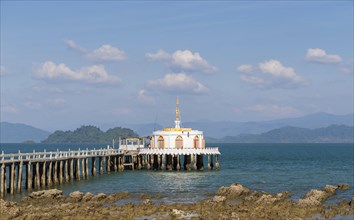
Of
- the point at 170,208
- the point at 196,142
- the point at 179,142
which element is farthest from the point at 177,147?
the point at 170,208

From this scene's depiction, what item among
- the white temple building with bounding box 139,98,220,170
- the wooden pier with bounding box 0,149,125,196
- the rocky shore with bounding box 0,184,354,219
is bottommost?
the rocky shore with bounding box 0,184,354,219

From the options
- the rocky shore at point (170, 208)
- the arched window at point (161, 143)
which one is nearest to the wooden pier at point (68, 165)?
the arched window at point (161, 143)

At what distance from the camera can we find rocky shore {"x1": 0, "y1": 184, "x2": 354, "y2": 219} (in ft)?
127

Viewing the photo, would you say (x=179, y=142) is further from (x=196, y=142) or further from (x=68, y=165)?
(x=68, y=165)

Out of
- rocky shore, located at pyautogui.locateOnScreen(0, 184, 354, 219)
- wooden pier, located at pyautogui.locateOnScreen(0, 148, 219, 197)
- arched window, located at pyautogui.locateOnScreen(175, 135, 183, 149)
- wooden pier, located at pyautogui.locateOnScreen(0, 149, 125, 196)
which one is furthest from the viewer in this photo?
arched window, located at pyautogui.locateOnScreen(175, 135, 183, 149)

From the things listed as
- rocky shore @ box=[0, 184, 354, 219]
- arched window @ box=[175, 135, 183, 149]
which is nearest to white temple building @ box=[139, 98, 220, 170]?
arched window @ box=[175, 135, 183, 149]

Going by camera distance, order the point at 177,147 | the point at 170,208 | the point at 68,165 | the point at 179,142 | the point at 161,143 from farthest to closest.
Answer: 1. the point at 161,143
2. the point at 179,142
3. the point at 177,147
4. the point at 68,165
5. the point at 170,208

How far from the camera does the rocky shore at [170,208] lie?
38.8 meters

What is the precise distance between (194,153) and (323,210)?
39.6 m

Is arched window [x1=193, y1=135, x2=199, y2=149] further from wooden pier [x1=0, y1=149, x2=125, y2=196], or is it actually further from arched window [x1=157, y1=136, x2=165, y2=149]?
wooden pier [x1=0, y1=149, x2=125, y2=196]

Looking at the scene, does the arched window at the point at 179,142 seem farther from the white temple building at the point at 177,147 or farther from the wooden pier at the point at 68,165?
the wooden pier at the point at 68,165

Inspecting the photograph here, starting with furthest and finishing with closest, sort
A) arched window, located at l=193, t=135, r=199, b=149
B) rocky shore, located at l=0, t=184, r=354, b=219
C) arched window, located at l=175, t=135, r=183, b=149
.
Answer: arched window, located at l=193, t=135, r=199, b=149 < arched window, located at l=175, t=135, r=183, b=149 < rocky shore, located at l=0, t=184, r=354, b=219

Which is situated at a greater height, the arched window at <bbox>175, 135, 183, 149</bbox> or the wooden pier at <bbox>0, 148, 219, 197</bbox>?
the arched window at <bbox>175, 135, 183, 149</bbox>

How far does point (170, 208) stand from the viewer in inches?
1651
